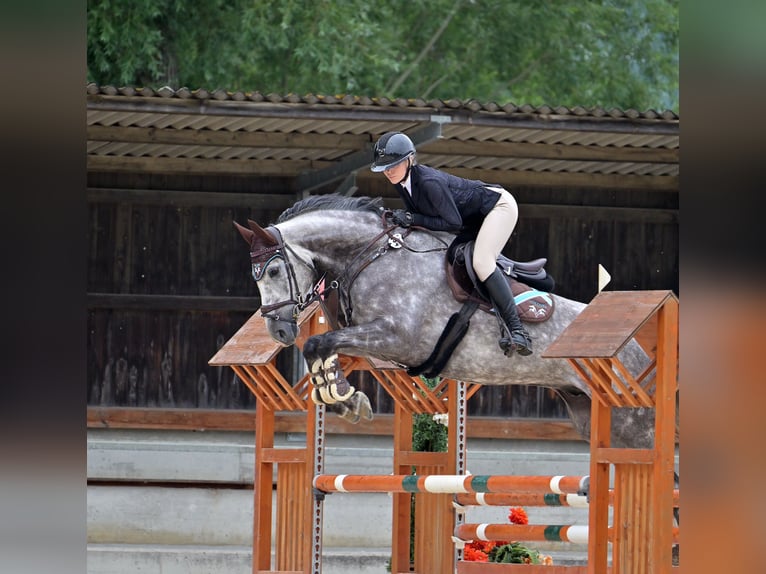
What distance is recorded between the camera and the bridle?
18.8ft

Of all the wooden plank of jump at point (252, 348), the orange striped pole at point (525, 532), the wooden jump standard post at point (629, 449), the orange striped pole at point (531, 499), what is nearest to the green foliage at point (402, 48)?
the wooden plank of jump at point (252, 348)

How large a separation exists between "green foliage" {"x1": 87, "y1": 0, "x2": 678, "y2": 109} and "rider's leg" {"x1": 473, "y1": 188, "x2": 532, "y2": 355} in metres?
10.7

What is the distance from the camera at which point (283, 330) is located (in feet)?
18.7

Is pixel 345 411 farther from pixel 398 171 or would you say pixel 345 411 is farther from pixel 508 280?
pixel 398 171

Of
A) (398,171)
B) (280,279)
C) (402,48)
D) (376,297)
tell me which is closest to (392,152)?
(398,171)

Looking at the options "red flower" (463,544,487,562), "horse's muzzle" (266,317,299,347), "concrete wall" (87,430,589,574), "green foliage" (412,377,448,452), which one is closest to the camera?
"horse's muzzle" (266,317,299,347)

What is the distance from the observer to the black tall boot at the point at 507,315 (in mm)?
5711

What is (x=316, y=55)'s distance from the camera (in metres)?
16.6

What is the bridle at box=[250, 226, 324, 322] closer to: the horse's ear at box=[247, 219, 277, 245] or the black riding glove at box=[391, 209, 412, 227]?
the horse's ear at box=[247, 219, 277, 245]

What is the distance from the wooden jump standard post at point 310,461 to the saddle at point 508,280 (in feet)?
3.10

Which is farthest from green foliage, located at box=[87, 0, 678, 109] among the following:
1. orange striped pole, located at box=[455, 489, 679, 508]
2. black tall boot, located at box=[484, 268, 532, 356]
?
black tall boot, located at box=[484, 268, 532, 356]

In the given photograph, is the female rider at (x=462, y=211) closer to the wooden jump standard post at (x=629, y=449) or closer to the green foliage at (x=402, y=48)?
the wooden jump standard post at (x=629, y=449)

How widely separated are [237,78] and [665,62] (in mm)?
7190
